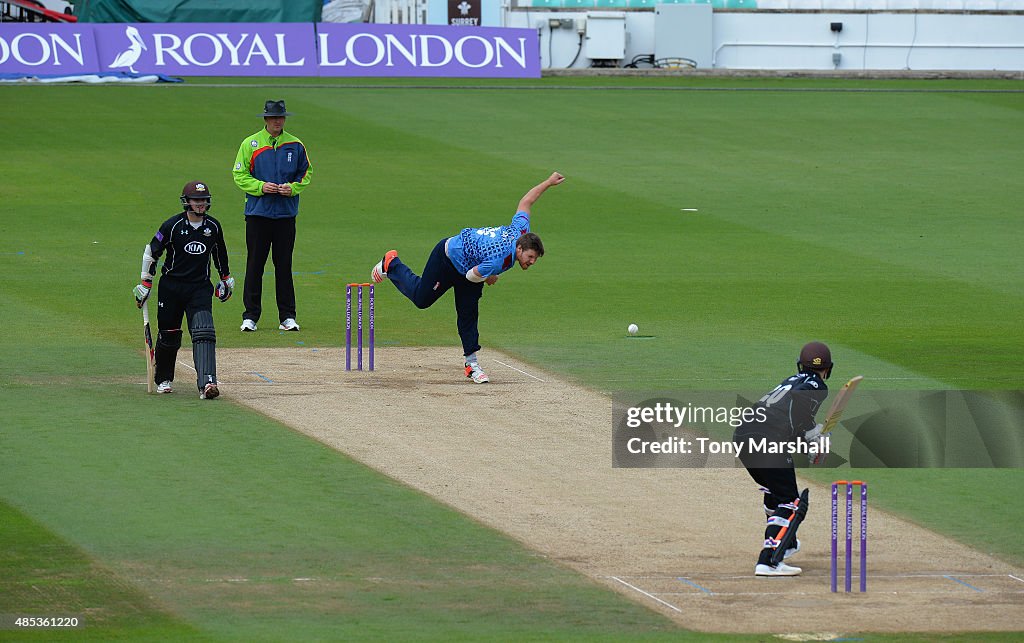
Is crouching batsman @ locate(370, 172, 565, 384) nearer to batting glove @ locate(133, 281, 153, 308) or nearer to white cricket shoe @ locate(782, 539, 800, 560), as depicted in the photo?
batting glove @ locate(133, 281, 153, 308)

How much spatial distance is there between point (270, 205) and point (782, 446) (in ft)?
29.5

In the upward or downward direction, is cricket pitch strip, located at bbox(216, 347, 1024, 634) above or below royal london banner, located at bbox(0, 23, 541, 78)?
below

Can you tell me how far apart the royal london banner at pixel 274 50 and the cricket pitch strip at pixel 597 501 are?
22666mm

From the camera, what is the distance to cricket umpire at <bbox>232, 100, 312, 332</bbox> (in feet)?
57.6

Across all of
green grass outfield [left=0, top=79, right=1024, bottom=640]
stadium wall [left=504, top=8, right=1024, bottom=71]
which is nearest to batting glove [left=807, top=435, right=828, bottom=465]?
green grass outfield [left=0, top=79, right=1024, bottom=640]

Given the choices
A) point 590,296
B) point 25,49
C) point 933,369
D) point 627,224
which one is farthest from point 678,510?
point 25,49

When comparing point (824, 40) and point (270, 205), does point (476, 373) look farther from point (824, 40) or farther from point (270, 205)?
point (824, 40)

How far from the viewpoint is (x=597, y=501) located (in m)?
11.4

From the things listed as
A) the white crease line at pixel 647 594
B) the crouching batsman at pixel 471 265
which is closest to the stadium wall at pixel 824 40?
the crouching batsman at pixel 471 265

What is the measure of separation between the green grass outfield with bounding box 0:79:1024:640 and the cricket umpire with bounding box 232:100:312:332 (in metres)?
0.52

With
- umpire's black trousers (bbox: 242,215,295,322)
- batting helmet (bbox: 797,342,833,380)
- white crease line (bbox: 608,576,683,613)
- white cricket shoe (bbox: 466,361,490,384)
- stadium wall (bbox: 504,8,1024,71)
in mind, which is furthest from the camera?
stadium wall (bbox: 504,8,1024,71)

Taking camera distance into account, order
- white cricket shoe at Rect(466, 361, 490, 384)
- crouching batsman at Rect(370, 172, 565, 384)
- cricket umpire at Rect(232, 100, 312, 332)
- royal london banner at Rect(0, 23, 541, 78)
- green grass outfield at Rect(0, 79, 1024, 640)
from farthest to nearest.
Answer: royal london banner at Rect(0, 23, 541, 78), cricket umpire at Rect(232, 100, 312, 332), white cricket shoe at Rect(466, 361, 490, 384), crouching batsman at Rect(370, 172, 565, 384), green grass outfield at Rect(0, 79, 1024, 640)

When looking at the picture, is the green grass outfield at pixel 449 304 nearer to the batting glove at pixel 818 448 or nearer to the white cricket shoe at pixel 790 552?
the batting glove at pixel 818 448

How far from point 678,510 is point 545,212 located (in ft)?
50.9
